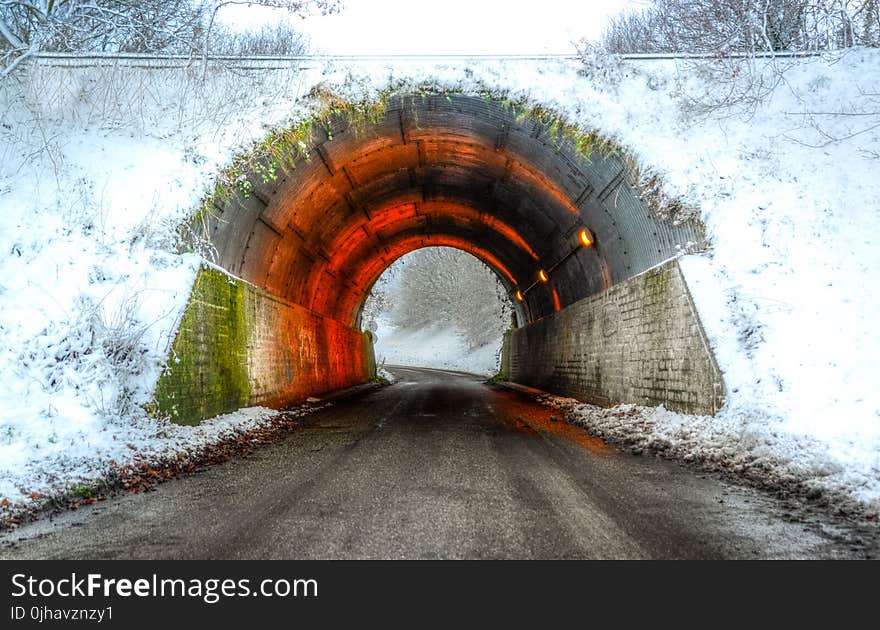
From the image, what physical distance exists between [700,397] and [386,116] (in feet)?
27.1

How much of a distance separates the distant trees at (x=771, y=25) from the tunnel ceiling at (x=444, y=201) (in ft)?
12.0

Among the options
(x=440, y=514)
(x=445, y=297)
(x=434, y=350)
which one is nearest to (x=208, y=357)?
(x=440, y=514)

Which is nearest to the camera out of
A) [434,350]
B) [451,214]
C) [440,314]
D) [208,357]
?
[208,357]

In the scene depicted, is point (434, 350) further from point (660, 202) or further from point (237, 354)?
point (660, 202)

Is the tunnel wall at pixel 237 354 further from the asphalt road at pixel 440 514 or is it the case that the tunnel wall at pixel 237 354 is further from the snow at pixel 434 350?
the snow at pixel 434 350

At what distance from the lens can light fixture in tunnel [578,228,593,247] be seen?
13.6 m

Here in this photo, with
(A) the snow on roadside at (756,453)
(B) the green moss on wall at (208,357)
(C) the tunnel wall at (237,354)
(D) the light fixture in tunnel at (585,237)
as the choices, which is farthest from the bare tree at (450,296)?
(A) the snow on roadside at (756,453)

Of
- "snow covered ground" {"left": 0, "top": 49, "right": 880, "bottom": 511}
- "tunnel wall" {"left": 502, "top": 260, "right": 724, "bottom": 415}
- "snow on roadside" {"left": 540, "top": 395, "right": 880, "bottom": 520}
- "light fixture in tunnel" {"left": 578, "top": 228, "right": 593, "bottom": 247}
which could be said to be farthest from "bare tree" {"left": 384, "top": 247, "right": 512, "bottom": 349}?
"snow on roadside" {"left": 540, "top": 395, "right": 880, "bottom": 520}

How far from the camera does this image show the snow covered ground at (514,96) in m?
6.43

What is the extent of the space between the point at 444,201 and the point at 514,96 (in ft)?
24.2

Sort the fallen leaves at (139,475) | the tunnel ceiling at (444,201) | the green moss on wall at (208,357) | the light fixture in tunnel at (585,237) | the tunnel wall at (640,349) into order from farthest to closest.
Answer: the light fixture in tunnel at (585,237)
the tunnel ceiling at (444,201)
the tunnel wall at (640,349)
the green moss on wall at (208,357)
the fallen leaves at (139,475)

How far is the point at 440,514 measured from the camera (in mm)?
4793

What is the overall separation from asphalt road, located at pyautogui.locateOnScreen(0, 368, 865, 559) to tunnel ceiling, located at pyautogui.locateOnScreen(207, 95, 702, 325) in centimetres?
501

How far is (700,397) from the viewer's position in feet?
27.2
